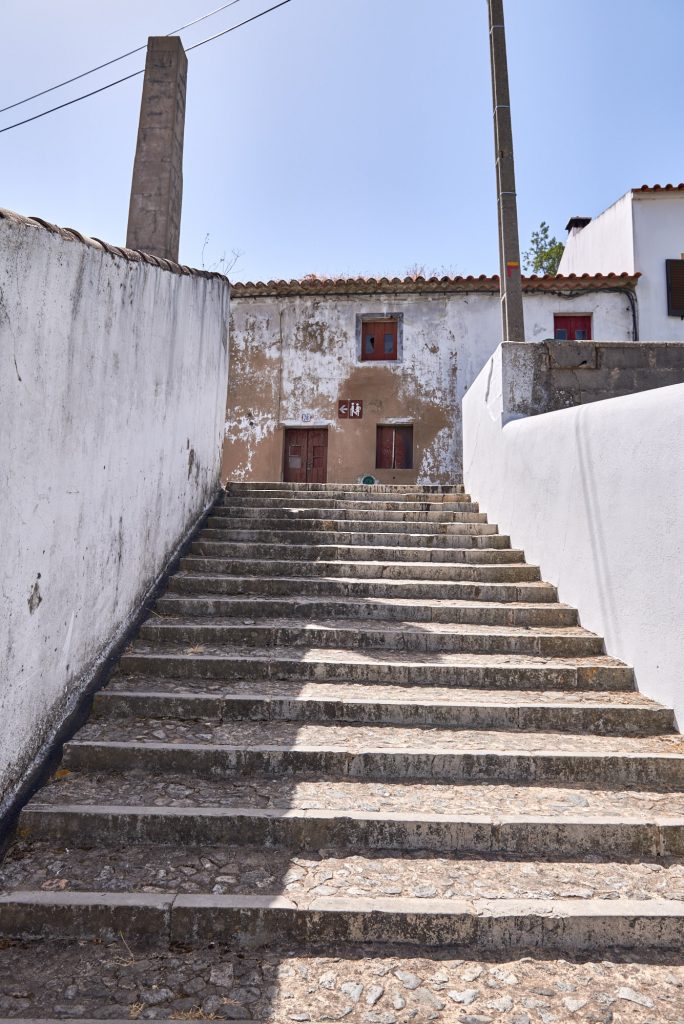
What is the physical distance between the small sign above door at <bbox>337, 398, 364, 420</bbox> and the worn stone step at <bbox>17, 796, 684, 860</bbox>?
36.3ft

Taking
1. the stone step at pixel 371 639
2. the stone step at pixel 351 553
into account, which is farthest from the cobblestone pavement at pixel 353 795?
the stone step at pixel 351 553

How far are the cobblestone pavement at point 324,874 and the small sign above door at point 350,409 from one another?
1116 centimetres

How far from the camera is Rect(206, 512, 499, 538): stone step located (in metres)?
6.41

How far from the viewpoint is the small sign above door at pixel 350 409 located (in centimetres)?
1363

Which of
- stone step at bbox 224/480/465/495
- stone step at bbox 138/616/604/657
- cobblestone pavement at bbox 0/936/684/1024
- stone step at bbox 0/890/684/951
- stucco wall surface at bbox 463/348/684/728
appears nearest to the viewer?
cobblestone pavement at bbox 0/936/684/1024

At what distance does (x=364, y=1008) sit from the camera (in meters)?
2.27

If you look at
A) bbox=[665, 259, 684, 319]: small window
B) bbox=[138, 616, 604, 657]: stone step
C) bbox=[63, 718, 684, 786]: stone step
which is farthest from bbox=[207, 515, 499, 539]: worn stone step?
bbox=[665, 259, 684, 319]: small window

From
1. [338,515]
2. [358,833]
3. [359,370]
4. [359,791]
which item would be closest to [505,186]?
[338,515]

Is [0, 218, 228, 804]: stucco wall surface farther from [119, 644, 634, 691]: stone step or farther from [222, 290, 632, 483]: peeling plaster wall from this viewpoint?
[222, 290, 632, 483]: peeling plaster wall

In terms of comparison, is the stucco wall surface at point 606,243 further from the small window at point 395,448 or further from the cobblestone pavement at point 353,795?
the cobblestone pavement at point 353,795

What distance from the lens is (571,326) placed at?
43.9 feet

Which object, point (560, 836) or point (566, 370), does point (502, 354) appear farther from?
point (560, 836)

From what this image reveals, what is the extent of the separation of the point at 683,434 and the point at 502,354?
11.2 feet

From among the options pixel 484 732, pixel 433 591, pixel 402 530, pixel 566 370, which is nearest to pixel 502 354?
pixel 566 370
